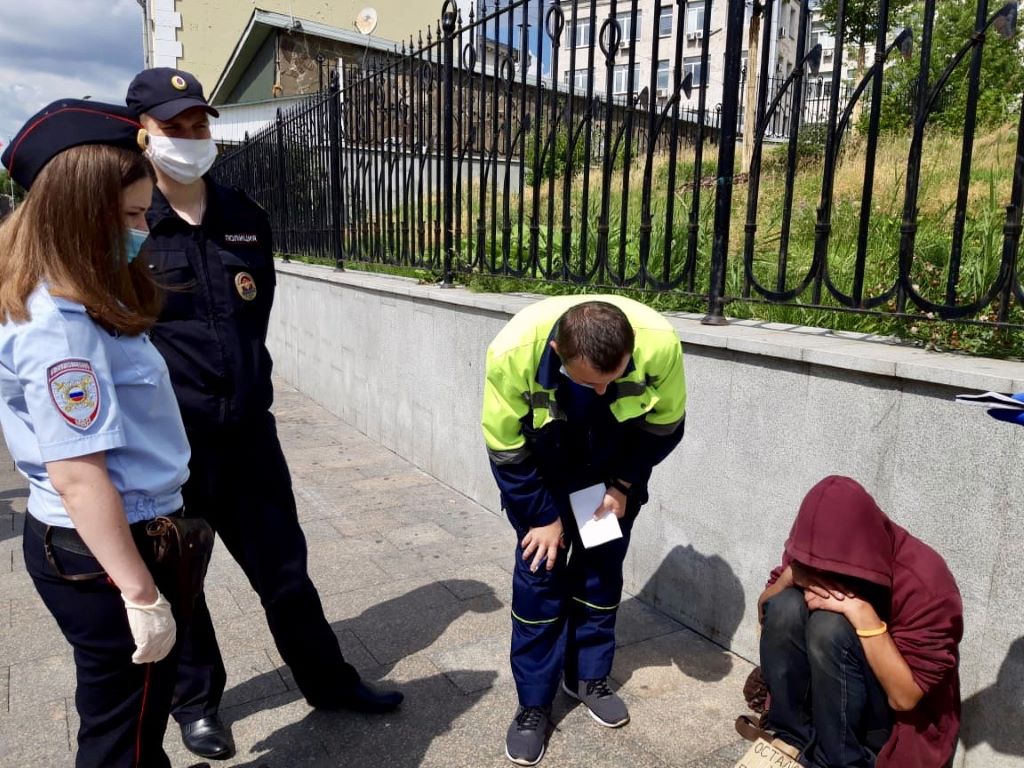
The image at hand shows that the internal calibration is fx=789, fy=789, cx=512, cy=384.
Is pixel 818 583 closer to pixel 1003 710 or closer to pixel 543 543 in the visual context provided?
pixel 1003 710

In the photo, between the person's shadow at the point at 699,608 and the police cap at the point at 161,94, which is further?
the person's shadow at the point at 699,608

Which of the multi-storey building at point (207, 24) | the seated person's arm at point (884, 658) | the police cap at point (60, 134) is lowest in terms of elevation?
the seated person's arm at point (884, 658)

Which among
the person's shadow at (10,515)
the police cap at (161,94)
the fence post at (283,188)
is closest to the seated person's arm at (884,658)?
the police cap at (161,94)

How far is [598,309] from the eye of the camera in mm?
2213

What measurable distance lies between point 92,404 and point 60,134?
0.58m

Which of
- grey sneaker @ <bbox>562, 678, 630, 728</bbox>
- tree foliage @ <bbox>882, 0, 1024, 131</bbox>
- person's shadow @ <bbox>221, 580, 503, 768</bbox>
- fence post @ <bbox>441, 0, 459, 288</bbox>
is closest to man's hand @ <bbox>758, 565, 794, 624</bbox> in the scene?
grey sneaker @ <bbox>562, 678, 630, 728</bbox>

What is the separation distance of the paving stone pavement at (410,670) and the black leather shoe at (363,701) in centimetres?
4

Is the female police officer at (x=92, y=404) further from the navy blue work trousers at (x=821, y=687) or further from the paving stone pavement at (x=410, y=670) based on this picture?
the navy blue work trousers at (x=821, y=687)

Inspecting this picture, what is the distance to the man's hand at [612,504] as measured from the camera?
2535mm

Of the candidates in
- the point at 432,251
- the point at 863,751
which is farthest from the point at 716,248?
the point at 432,251

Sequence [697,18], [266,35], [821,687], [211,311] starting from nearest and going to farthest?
[821,687] → [211,311] → [266,35] → [697,18]

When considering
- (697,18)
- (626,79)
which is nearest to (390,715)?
(626,79)

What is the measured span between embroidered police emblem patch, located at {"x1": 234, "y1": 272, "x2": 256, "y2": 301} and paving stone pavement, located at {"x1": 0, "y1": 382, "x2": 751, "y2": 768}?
1467 millimetres

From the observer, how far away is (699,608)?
3.24m
